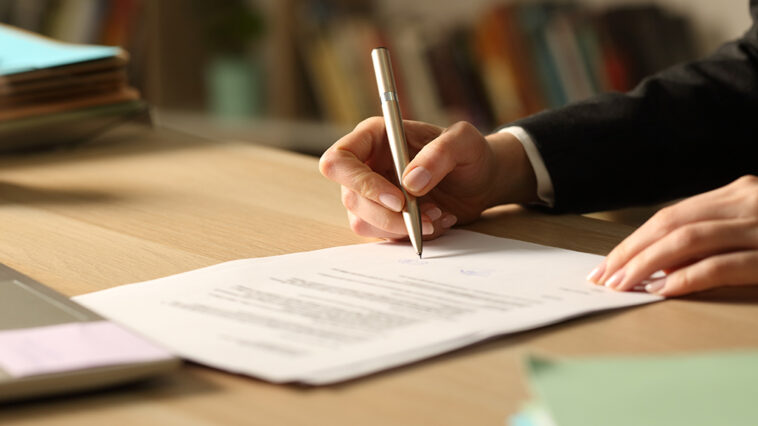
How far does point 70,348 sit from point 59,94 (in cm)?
80

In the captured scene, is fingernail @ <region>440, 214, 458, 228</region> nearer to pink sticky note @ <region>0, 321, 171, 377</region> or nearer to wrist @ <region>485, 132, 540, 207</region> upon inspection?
wrist @ <region>485, 132, 540, 207</region>

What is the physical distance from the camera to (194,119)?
303 cm

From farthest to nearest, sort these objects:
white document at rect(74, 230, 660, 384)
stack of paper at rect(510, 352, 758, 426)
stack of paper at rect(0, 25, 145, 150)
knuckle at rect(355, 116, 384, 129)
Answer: stack of paper at rect(0, 25, 145, 150) → knuckle at rect(355, 116, 384, 129) → white document at rect(74, 230, 660, 384) → stack of paper at rect(510, 352, 758, 426)

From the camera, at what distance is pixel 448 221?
849 mm

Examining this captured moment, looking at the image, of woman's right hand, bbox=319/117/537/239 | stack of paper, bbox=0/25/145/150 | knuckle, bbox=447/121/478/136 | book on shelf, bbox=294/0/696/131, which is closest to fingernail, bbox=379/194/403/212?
woman's right hand, bbox=319/117/537/239

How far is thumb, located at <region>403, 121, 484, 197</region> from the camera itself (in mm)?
795

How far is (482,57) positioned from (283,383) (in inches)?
79.4

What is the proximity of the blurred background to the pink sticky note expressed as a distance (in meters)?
1.91

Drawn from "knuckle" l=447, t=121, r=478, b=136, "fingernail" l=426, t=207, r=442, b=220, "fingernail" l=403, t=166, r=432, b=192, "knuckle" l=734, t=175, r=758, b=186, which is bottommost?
"fingernail" l=426, t=207, r=442, b=220

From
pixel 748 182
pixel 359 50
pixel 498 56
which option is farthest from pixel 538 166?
pixel 359 50

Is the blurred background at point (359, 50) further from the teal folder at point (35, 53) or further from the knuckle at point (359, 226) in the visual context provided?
the knuckle at point (359, 226)

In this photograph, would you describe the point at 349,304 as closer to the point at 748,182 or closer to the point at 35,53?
the point at 748,182

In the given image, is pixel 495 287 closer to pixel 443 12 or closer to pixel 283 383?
pixel 283 383

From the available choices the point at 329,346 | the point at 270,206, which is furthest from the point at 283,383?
the point at 270,206
